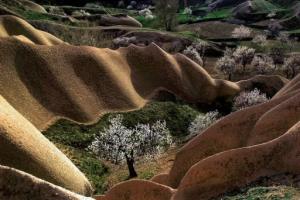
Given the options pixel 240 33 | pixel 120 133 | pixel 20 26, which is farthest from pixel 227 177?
pixel 240 33

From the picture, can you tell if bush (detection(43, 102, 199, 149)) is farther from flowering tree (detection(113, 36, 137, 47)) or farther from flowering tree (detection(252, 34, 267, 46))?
flowering tree (detection(252, 34, 267, 46))

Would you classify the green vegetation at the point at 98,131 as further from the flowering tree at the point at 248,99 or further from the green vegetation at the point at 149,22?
the green vegetation at the point at 149,22

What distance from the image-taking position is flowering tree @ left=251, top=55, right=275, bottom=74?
10425 centimetres

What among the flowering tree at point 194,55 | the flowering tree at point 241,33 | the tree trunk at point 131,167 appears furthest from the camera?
the flowering tree at point 241,33

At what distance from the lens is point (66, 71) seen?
226ft

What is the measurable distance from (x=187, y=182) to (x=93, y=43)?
68.8 m

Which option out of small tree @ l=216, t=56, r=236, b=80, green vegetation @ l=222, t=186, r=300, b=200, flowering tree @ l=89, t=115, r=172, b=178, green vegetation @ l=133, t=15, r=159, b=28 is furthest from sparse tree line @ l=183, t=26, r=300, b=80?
green vegetation @ l=222, t=186, r=300, b=200

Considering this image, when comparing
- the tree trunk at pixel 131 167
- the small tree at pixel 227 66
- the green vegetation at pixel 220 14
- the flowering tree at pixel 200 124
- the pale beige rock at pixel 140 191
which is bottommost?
the green vegetation at pixel 220 14

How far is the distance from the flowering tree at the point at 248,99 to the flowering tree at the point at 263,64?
78.5 feet

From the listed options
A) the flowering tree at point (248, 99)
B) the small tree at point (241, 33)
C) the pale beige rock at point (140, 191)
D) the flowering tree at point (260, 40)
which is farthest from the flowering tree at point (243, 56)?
the pale beige rock at point (140, 191)

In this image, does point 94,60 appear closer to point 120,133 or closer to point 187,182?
point 120,133

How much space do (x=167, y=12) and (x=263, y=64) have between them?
151 feet

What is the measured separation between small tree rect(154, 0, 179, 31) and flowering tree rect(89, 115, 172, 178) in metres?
88.3

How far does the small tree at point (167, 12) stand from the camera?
14288 centimetres
